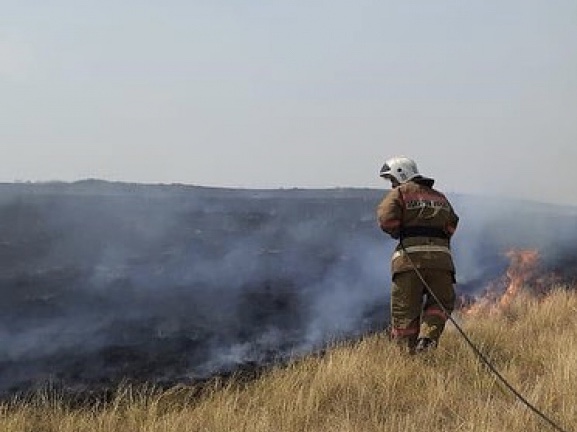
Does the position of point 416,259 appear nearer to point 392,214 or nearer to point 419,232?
point 419,232

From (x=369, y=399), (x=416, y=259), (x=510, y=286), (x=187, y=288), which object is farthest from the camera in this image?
(x=187, y=288)

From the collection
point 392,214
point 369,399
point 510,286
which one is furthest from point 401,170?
point 510,286

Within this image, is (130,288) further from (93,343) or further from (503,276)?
(503,276)

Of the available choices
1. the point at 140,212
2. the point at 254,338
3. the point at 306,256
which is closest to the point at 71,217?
the point at 140,212

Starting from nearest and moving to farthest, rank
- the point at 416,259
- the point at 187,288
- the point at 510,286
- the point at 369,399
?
1. the point at 369,399
2. the point at 416,259
3. the point at 510,286
4. the point at 187,288

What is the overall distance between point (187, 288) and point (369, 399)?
739cm

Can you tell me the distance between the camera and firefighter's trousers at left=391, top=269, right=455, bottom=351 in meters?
6.83

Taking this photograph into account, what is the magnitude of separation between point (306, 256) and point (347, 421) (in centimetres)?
1272

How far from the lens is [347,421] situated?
4555 millimetres

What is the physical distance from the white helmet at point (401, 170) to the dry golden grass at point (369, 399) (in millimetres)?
1596

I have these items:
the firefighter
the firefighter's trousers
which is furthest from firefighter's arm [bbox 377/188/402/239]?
the firefighter's trousers

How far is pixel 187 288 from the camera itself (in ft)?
40.6

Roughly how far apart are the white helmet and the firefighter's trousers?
0.93 m

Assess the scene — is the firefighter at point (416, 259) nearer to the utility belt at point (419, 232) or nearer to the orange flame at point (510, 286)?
the utility belt at point (419, 232)
